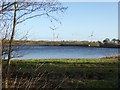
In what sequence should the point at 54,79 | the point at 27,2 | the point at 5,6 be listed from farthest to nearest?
1. the point at 54,79
2. the point at 27,2
3. the point at 5,6

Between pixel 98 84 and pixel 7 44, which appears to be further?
pixel 98 84

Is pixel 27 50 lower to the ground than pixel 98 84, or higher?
higher

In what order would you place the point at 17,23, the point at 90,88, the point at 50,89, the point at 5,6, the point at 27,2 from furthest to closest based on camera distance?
the point at 90,88 < the point at 50,89 < the point at 17,23 < the point at 27,2 < the point at 5,6

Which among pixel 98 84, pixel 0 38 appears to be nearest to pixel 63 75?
pixel 98 84

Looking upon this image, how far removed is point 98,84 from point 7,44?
231 inches

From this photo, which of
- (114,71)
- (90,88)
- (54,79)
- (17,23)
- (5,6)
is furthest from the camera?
(114,71)

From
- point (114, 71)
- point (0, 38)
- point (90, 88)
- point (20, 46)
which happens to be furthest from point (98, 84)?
point (0, 38)

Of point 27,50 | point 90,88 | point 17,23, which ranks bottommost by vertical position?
point 90,88

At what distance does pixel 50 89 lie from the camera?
12.7 metres

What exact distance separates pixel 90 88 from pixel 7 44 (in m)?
5.26

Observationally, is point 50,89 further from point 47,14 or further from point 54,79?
point 47,14

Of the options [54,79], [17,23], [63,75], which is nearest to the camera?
[17,23]

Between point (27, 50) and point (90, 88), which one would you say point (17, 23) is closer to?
point (27, 50)

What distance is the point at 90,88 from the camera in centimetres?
1349
